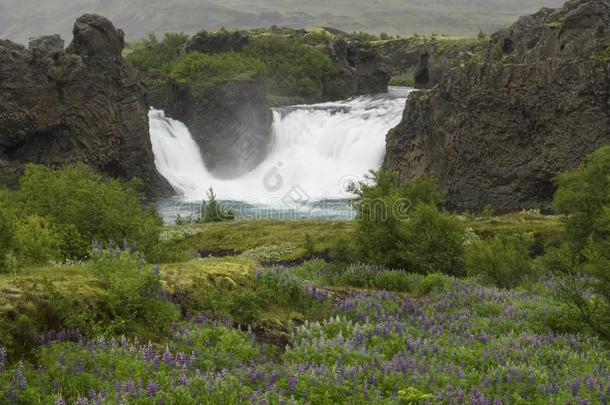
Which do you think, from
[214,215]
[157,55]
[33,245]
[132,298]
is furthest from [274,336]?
[157,55]

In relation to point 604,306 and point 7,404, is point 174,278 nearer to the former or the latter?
point 7,404

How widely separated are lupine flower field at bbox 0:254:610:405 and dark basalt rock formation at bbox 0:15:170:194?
4836 centimetres

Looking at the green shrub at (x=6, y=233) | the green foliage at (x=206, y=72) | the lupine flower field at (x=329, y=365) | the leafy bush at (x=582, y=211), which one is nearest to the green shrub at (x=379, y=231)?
the leafy bush at (x=582, y=211)

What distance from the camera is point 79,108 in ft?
190

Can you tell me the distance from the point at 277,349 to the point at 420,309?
11.3ft

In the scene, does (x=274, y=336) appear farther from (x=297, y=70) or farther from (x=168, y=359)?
(x=297, y=70)

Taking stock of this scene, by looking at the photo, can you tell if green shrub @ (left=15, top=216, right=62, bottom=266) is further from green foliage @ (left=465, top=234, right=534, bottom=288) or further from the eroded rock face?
the eroded rock face

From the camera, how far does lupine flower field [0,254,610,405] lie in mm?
7141

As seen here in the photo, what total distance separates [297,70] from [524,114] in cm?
5636

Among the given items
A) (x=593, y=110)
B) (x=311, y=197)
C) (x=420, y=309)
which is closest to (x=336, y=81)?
(x=311, y=197)

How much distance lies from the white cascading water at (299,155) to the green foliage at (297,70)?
72.1 feet

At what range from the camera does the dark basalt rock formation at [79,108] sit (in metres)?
54.4

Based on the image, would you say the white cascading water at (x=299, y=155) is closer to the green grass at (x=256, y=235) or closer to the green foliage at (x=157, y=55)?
the green grass at (x=256, y=235)

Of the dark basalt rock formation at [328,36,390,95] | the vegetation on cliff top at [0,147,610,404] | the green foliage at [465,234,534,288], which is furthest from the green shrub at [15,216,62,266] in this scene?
the dark basalt rock formation at [328,36,390,95]
